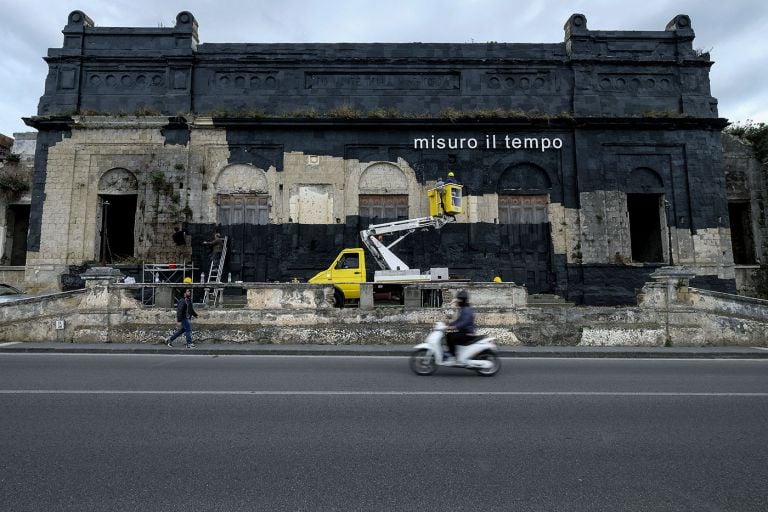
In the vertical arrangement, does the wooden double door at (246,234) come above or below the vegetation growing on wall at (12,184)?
below

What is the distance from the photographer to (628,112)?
73.7 feet

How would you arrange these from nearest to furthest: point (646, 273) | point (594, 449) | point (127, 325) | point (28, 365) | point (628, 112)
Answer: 1. point (594, 449)
2. point (28, 365)
3. point (127, 325)
4. point (646, 273)
5. point (628, 112)

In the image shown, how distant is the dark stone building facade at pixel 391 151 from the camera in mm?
20969

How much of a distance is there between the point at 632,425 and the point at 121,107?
24.0 meters

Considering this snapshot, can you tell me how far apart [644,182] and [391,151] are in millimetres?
11703

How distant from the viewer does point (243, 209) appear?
21312mm

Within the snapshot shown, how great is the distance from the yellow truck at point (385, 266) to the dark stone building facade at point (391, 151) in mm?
3781

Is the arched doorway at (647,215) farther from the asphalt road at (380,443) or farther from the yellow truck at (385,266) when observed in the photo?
the asphalt road at (380,443)

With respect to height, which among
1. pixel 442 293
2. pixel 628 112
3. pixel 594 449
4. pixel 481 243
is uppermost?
pixel 628 112

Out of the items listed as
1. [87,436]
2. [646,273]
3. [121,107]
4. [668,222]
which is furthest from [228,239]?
[668,222]

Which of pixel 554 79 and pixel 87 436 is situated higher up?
pixel 554 79

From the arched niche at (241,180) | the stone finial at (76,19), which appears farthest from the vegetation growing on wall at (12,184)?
the arched niche at (241,180)

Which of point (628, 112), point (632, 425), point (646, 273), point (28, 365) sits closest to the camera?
point (632, 425)

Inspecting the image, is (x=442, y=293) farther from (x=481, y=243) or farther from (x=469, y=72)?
(x=469, y=72)
